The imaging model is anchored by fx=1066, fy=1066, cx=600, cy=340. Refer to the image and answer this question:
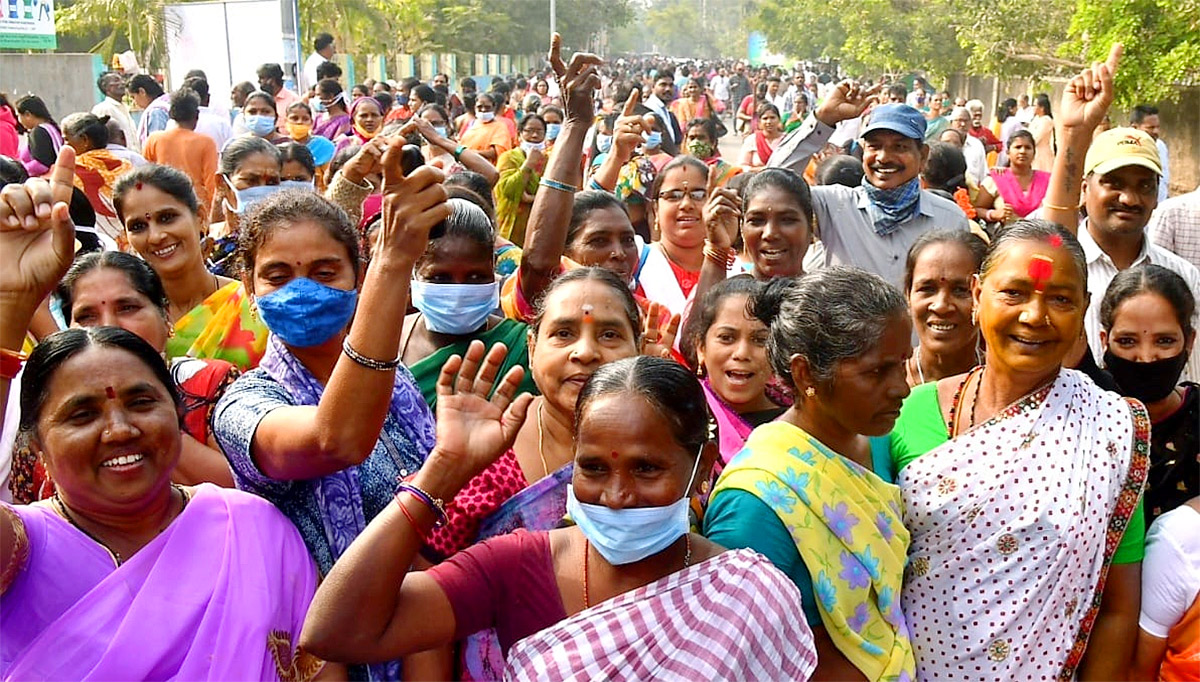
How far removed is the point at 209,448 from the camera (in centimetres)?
255

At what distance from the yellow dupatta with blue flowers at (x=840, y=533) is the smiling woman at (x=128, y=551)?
948 mm

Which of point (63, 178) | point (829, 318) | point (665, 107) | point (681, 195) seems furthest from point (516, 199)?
point (665, 107)

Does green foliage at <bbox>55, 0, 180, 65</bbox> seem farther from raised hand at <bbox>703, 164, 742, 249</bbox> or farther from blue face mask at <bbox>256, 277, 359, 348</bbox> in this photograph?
blue face mask at <bbox>256, 277, 359, 348</bbox>

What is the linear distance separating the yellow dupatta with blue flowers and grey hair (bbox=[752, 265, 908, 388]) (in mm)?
164

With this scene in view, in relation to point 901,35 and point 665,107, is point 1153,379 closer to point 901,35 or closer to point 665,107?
point 665,107

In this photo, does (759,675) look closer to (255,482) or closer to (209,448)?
(255,482)

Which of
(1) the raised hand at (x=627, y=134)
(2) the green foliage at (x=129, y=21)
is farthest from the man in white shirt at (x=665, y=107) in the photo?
A: (2) the green foliage at (x=129, y=21)

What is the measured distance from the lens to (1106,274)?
12.3 feet

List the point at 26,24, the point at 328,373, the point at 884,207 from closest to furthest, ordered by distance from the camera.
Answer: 1. the point at 328,373
2. the point at 884,207
3. the point at 26,24

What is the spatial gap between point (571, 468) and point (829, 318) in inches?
25.5

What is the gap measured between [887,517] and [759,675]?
1.71 ft

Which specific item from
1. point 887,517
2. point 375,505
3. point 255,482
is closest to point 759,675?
point 887,517

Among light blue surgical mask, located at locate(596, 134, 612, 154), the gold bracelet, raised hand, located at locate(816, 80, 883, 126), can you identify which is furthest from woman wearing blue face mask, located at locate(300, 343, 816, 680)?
light blue surgical mask, located at locate(596, 134, 612, 154)

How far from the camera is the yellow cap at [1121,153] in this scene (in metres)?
3.66
